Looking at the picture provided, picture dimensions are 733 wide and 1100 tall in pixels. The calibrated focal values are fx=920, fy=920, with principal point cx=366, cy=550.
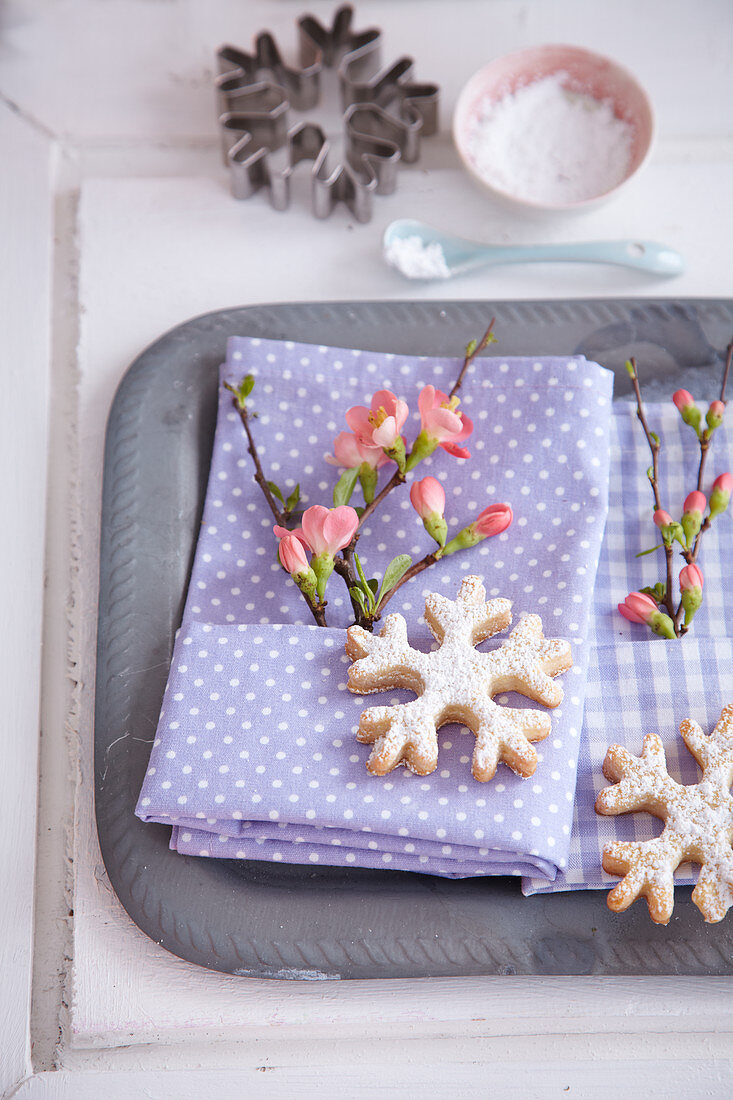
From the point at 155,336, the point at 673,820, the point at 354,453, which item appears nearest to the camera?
the point at 673,820

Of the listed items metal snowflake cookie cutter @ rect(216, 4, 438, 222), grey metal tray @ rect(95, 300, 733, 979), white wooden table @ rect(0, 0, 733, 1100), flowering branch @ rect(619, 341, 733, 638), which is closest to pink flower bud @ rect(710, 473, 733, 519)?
flowering branch @ rect(619, 341, 733, 638)

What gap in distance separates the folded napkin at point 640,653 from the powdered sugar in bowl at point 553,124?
239mm

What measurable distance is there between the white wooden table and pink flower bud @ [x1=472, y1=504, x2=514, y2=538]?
0.27 meters

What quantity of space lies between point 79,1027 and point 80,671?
239mm

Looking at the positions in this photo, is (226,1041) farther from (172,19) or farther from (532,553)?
(172,19)

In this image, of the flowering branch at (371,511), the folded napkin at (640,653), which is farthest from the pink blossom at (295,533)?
the folded napkin at (640,653)

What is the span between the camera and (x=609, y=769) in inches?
22.8

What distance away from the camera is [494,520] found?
2.04ft

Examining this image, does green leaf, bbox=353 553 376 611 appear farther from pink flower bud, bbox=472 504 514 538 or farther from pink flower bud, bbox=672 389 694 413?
pink flower bud, bbox=672 389 694 413

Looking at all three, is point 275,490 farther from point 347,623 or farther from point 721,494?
point 721,494

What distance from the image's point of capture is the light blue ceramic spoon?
80cm

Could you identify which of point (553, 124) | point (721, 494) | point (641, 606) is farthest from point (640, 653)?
point (553, 124)

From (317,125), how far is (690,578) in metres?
0.54

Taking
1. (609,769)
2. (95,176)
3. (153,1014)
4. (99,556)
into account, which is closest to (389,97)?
(95,176)
